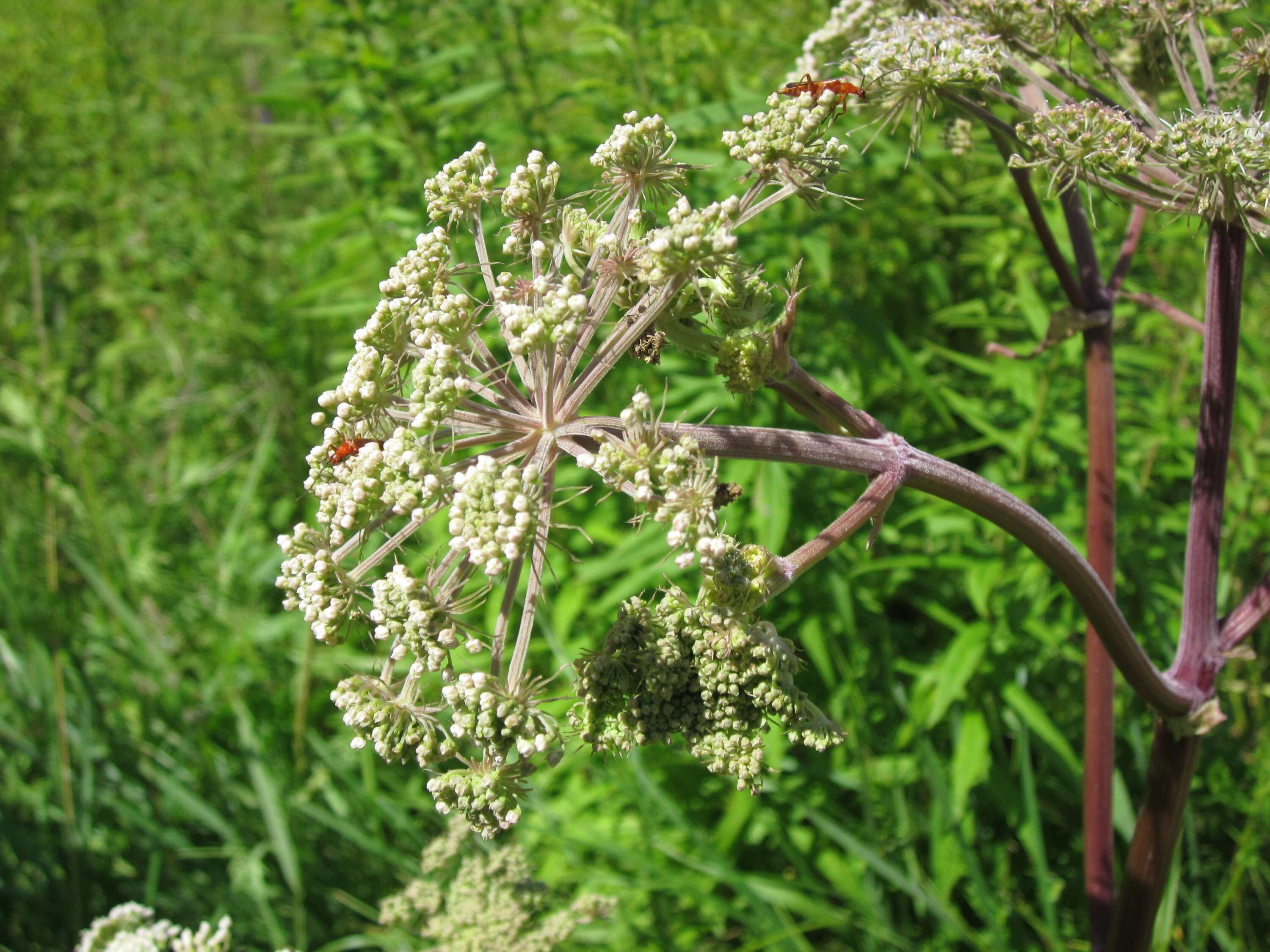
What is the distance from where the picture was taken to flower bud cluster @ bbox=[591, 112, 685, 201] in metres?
2.19

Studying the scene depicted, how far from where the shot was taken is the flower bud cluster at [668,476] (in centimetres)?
183

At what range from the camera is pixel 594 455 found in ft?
6.31

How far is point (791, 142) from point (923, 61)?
61cm

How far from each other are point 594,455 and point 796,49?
368 cm

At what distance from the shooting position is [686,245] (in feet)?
6.18

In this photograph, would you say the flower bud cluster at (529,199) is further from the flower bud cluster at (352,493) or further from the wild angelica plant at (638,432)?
the flower bud cluster at (352,493)

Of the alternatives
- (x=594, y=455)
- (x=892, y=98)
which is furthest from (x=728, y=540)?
(x=892, y=98)

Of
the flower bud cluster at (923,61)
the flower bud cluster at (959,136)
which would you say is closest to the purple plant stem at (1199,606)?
the flower bud cluster at (923,61)

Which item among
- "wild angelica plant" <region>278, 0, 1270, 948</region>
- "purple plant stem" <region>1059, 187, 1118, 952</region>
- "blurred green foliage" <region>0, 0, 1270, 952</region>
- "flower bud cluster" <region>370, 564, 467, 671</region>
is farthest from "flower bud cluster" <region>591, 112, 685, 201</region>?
"blurred green foliage" <region>0, 0, 1270, 952</region>

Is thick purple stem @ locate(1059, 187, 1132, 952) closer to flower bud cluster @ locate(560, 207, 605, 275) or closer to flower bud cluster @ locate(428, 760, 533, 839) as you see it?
flower bud cluster @ locate(560, 207, 605, 275)

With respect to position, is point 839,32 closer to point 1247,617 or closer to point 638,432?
point 638,432

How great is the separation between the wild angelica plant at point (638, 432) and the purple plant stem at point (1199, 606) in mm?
13

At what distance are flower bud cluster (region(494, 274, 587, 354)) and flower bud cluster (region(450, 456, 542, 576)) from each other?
0.90ft

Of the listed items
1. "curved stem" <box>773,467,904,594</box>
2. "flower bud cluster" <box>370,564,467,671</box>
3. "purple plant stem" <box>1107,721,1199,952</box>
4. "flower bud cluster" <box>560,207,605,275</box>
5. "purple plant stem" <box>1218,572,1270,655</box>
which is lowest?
"purple plant stem" <box>1107,721,1199,952</box>
